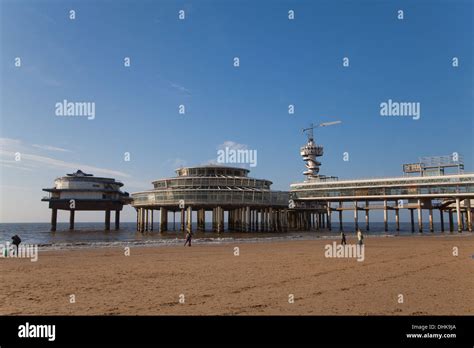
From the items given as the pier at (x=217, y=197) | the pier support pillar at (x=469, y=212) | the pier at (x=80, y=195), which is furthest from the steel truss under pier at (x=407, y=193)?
the pier at (x=80, y=195)

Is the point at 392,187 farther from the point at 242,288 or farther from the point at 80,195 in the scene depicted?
the point at 242,288

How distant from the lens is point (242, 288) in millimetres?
13492

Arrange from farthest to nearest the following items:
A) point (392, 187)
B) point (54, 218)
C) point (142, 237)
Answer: point (54, 218) → point (392, 187) → point (142, 237)

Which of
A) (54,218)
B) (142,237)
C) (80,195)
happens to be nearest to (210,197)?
(142,237)

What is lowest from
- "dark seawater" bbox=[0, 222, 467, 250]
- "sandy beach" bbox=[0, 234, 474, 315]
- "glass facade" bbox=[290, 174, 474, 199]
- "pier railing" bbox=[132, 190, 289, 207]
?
"dark seawater" bbox=[0, 222, 467, 250]

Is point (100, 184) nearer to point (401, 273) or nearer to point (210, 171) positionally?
point (210, 171)

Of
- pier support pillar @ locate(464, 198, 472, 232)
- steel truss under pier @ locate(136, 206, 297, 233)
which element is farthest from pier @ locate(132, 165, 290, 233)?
pier support pillar @ locate(464, 198, 472, 232)

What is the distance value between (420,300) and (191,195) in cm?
5901

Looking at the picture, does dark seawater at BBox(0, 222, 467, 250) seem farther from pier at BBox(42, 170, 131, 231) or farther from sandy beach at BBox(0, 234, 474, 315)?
sandy beach at BBox(0, 234, 474, 315)

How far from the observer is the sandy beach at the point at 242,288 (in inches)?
409

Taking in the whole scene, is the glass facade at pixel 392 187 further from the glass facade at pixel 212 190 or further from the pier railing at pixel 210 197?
the pier railing at pixel 210 197

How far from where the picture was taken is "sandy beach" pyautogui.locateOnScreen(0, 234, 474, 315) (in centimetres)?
1039

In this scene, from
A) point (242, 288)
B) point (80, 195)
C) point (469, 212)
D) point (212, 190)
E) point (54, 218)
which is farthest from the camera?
point (80, 195)
